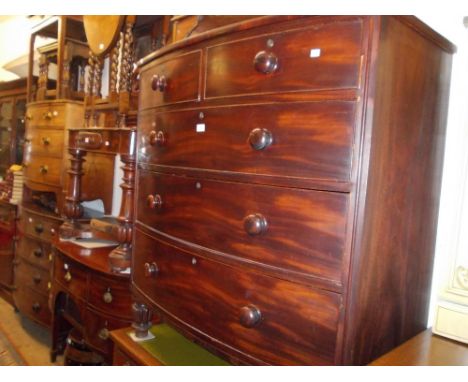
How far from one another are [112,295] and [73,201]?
87cm

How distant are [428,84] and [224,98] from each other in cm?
51

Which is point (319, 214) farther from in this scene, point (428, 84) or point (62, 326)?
point (62, 326)

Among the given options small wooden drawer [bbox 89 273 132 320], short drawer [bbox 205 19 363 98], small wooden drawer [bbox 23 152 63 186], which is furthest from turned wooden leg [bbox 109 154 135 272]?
small wooden drawer [bbox 23 152 63 186]

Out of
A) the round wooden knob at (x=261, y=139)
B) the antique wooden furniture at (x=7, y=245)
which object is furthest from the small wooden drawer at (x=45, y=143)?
the round wooden knob at (x=261, y=139)

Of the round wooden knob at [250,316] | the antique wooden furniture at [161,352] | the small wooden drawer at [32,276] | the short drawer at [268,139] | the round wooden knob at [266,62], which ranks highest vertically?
the round wooden knob at [266,62]

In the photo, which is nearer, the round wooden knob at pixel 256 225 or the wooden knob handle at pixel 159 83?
the round wooden knob at pixel 256 225

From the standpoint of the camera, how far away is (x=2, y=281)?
3834 mm

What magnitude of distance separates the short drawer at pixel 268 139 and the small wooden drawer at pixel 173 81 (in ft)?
0.18

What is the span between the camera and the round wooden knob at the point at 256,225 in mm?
880

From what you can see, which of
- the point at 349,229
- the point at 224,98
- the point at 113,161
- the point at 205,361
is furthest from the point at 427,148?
the point at 113,161

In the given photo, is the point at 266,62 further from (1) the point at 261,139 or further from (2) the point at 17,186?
(2) the point at 17,186

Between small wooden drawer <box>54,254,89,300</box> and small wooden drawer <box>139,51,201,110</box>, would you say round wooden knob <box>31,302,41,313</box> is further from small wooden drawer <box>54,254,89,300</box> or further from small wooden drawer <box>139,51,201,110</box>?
small wooden drawer <box>139,51,201,110</box>

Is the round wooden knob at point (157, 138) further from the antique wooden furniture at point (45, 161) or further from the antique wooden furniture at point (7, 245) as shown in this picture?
the antique wooden furniture at point (7, 245)

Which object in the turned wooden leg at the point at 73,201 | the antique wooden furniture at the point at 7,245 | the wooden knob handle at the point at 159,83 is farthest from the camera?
the antique wooden furniture at the point at 7,245
